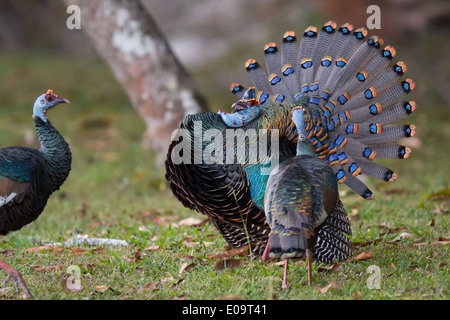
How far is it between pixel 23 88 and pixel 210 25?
21.3 ft

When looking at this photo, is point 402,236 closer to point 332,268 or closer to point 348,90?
point 332,268

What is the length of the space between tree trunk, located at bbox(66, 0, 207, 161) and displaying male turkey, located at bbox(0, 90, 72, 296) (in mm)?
2872

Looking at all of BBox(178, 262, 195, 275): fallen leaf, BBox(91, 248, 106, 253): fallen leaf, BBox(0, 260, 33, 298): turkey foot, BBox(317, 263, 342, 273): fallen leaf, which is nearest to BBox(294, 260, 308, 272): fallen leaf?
BBox(317, 263, 342, 273): fallen leaf

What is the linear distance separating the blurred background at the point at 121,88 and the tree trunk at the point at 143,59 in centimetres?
88

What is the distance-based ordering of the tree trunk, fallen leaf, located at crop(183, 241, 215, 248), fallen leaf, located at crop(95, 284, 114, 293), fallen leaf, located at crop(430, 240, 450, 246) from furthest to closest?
1. the tree trunk
2. fallen leaf, located at crop(183, 241, 215, 248)
3. fallen leaf, located at crop(430, 240, 450, 246)
4. fallen leaf, located at crop(95, 284, 114, 293)

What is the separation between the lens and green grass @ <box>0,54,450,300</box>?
3625mm

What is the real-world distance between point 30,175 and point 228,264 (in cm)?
143

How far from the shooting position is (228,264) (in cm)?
405

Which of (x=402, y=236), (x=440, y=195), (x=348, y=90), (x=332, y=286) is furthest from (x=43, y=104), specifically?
(x=440, y=195)

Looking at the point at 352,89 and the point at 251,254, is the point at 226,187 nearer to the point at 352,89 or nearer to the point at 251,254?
the point at 251,254

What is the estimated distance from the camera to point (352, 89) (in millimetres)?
4633

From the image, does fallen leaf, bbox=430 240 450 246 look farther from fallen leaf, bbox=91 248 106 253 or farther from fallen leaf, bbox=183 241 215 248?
fallen leaf, bbox=91 248 106 253
